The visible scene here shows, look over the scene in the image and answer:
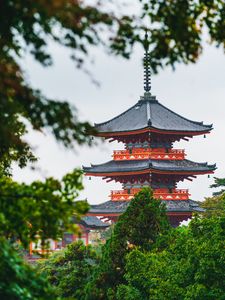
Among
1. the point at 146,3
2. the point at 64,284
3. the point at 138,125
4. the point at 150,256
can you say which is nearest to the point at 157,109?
the point at 138,125

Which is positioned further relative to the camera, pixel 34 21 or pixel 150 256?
pixel 150 256

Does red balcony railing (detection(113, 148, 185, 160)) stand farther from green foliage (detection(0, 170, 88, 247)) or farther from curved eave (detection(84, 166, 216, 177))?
green foliage (detection(0, 170, 88, 247))

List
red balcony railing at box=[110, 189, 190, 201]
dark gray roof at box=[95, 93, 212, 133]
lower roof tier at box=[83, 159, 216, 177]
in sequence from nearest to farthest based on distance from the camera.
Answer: lower roof tier at box=[83, 159, 216, 177]
red balcony railing at box=[110, 189, 190, 201]
dark gray roof at box=[95, 93, 212, 133]

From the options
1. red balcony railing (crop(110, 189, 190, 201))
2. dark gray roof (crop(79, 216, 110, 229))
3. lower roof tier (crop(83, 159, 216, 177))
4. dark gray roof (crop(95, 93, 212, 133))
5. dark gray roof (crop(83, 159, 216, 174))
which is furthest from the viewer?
dark gray roof (crop(79, 216, 110, 229))

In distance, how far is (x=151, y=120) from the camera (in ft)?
206

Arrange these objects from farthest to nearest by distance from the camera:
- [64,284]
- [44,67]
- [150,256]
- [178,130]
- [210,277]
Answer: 1. [178,130]
2. [64,284]
3. [150,256]
4. [210,277]
5. [44,67]

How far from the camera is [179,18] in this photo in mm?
8992

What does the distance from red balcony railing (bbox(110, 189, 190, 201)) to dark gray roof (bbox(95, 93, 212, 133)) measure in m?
3.97

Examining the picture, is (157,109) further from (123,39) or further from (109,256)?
(123,39)

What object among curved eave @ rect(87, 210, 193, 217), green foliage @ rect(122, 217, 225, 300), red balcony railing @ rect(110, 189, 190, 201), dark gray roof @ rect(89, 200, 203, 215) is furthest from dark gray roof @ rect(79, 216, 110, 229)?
green foliage @ rect(122, 217, 225, 300)

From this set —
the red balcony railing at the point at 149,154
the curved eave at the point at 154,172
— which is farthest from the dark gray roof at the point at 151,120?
the curved eave at the point at 154,172

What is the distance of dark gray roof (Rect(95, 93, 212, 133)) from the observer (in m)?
62.3

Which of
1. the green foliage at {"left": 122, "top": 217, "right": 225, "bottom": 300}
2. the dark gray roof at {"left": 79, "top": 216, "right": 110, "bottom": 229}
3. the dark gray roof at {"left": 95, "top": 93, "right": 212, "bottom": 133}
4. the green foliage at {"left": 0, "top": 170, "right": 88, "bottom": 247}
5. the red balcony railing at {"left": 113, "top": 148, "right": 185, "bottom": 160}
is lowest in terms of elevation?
the green foliage at {"left": 0, "top": 170, "right": 88, "bottom": 247}

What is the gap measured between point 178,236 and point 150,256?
4.09 feet
